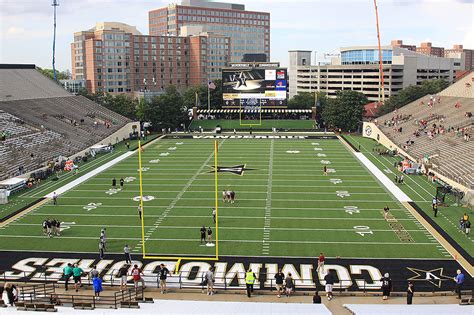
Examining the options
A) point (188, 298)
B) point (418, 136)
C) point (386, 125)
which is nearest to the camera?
point (188, 298)

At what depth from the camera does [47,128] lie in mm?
52188

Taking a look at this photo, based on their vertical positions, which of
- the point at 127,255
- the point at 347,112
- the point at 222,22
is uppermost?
the point at 222,22

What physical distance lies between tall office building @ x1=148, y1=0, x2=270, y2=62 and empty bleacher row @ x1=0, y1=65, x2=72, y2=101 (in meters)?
88.5

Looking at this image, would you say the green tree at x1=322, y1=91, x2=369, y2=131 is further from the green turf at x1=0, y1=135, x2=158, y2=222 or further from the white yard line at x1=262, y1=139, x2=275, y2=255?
the green turf at x1=0, y1=135, x2=158, y2=222

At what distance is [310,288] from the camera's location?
61.9ft

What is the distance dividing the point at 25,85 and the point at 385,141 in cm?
4163

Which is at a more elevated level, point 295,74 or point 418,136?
point 295,74

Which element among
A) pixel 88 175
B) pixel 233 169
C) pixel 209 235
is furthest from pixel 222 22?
pixel 209 235

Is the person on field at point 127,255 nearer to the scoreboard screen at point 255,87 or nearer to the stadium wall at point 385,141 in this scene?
the stadium wall at point 385,141

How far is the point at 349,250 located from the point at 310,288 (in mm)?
4695

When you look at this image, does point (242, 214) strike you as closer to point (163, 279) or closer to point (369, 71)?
point (163, 279)

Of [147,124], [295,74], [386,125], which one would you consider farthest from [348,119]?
[295,74]

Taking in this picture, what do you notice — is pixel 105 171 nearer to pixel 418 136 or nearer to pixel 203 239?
pixel 203 239

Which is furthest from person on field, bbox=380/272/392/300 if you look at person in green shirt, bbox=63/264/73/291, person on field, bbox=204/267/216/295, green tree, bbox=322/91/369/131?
green tree, bbox=322/91/369/131
